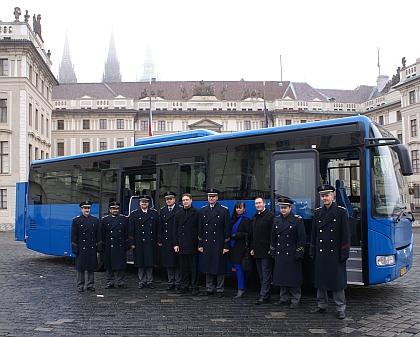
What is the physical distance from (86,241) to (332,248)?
4.76m

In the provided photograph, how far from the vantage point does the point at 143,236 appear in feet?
32.2

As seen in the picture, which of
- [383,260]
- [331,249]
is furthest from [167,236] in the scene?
[383,260]

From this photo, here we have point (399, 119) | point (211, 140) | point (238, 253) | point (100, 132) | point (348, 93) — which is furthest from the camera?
point (348, 93)

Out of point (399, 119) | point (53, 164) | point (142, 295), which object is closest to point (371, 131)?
point (142, 295)

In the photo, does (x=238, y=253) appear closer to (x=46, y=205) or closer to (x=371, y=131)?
(x=371, y=131)

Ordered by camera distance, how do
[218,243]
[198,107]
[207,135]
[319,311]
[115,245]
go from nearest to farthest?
[319,311] → [218,243] → [115,245] → [207,135] → [198,107]

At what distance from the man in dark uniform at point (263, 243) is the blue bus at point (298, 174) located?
1.84ft

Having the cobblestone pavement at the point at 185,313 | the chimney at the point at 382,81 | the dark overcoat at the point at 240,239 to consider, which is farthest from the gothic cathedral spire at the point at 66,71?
the dark overcoat at the point at 240,239

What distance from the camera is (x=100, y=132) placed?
69.0 m

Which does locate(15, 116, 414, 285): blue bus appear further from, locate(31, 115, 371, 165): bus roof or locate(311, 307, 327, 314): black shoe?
locate(311, 307, 327, 314): black shoe

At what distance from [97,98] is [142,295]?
63930mm

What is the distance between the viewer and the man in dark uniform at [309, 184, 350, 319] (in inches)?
277

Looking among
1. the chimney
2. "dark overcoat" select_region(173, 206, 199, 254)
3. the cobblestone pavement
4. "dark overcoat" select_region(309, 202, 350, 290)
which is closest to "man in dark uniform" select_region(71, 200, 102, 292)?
the cobblestone pavement

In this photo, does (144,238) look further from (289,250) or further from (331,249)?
(331,249)
